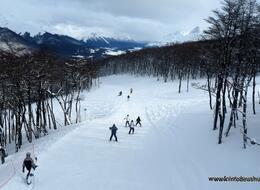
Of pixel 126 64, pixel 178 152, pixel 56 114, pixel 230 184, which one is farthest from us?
pixel 126 64

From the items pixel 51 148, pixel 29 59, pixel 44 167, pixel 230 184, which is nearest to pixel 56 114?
pixel 29 59

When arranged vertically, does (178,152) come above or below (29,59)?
below

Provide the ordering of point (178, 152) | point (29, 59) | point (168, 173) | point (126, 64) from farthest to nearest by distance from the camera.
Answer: point (126, 64) < point (29, 59) < point (178, 152) < point (168, 173)

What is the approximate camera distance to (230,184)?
23078 mm

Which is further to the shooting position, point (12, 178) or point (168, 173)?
point (168, 173)

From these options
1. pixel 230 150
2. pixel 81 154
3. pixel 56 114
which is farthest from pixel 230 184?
pixel 56 114

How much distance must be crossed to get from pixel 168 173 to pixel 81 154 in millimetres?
7995

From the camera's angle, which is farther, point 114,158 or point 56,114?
point 56,114

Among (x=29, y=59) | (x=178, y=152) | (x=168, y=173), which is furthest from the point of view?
(x=29, y=59)

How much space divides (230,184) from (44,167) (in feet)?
42.2

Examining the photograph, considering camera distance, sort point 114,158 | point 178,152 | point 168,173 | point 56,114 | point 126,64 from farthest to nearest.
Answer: point 126,64 < point 56,114 < point 178,152 < point 114,158 < point 168,173

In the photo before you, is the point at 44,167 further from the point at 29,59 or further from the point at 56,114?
the point at 56,114

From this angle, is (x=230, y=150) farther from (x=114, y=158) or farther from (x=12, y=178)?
(x=12, y=178)

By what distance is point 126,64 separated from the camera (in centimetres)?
18862
